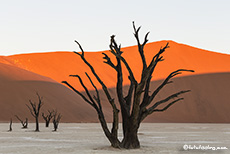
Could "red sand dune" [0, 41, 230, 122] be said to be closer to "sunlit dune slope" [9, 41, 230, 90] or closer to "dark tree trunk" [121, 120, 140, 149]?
"sunlit dune slope" [9, 41, 230, 90]

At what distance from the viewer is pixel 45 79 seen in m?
74.9

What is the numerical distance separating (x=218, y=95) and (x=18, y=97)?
117 feet

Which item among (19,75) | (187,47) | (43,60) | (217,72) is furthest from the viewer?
(187,47)

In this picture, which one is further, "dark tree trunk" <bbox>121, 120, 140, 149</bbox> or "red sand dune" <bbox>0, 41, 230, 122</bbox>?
"red sand dune" <bbox>0, 41, 230, 122</bbox>

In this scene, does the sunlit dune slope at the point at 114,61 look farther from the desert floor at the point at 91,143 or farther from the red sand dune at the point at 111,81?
the desert floor at the point at 91,143

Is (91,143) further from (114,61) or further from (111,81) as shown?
(114,61)

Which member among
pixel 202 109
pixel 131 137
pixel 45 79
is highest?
pixel 131 137

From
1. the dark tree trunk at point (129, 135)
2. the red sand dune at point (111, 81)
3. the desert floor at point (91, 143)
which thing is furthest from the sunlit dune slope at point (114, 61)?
the dark tree trunk at point (129, 135)

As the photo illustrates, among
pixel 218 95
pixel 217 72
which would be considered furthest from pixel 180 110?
pixel 217 72

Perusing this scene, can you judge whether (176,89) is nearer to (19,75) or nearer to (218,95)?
(218,95)

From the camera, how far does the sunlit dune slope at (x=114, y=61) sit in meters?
94.6

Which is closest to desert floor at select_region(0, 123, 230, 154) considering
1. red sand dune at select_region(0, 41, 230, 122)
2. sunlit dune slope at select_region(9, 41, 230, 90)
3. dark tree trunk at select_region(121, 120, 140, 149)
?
dark tree trunk at select_region(121, 120, 140, 149)

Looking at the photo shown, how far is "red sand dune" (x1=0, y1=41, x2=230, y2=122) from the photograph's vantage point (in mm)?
65750

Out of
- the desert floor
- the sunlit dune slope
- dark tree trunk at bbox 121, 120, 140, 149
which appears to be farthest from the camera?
the sunlit dune slope
